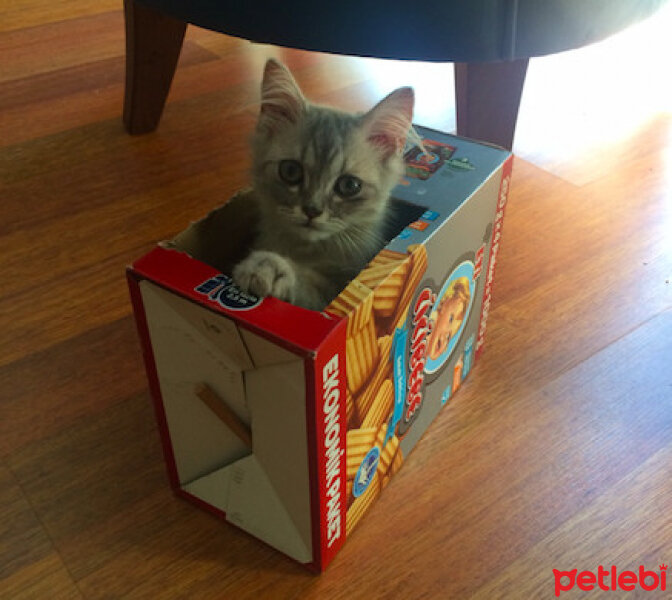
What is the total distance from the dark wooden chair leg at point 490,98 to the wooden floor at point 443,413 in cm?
15

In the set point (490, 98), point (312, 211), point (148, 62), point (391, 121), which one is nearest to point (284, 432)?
point (312, 211)

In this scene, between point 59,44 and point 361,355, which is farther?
point 59,44

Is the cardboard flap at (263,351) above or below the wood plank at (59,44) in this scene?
above

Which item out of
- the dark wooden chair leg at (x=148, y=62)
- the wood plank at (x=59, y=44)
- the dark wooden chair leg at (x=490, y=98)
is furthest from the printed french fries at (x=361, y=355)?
the wood plank at (x=59, y=44)

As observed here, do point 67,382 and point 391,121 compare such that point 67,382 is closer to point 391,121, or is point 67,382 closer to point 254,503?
point 254,503

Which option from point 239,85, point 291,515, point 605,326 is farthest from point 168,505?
point 239,85

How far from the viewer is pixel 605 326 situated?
1069 millimetres

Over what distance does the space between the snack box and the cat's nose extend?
8cm

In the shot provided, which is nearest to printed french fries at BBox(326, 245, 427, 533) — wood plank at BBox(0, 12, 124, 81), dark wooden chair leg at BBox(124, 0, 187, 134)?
dark wooden chair leg at BBox(124, 0, 187, 134)

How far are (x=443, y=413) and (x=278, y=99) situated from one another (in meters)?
0.46

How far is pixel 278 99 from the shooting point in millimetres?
757

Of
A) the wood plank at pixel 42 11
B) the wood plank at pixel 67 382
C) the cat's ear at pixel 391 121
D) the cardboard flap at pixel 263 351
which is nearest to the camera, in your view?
the cardboard flap at pixel 263 351

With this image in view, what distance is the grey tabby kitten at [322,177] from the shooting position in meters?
0.74

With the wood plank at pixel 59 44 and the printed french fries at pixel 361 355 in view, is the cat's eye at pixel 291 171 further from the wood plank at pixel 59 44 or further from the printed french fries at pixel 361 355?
the wood plank at pixel 59 44
